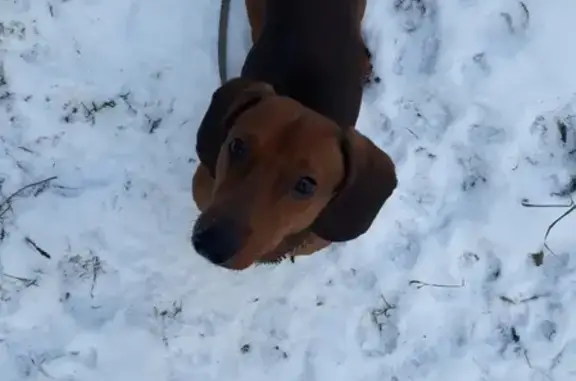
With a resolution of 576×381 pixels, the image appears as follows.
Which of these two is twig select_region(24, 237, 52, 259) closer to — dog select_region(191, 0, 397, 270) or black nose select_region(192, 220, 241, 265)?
dog select_region(191, 0, 397, 270)

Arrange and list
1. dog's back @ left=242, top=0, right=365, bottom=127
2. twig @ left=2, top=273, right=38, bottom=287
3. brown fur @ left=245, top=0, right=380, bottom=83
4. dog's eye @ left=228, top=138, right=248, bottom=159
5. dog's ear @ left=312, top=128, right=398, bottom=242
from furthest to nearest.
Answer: twig @ left=2, top=273, right=38, bottom=287, brown fur @ left=245, top=0, right=380, bottom=83, dog's back @ left=242, top=0, right=365, bottom=127, dog's ear @ left=312, top=128, right=398, bottom=242, dog's eye @ left=228, top=138, right=248, bottom=159

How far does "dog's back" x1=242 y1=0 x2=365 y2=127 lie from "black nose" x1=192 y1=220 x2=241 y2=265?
0.93 metres

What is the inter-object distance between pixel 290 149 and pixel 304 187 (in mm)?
152

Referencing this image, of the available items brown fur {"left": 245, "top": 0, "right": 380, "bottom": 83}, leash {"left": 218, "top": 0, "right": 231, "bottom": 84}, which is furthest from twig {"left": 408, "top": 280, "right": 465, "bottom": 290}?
leash {"left": 218, "top": 0, "right": 231, "bottom": 84}

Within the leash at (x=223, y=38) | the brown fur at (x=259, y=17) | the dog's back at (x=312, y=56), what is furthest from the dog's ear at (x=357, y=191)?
the leash at (x=223, y=38)

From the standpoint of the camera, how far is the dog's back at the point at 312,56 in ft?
12.6

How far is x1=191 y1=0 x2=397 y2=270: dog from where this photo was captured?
316 centimetres

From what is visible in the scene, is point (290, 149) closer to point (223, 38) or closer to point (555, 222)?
point (223, 38)

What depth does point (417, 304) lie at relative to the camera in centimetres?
449

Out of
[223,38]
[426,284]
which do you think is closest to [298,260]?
[426,284]

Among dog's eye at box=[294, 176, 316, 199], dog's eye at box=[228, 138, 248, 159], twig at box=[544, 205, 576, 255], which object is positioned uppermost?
dog's eye at box=[228, 138, 248, 159]

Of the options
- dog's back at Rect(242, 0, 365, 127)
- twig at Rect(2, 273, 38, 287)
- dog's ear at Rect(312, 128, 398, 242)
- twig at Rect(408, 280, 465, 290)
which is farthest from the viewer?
twig at Rect(408, 280, 465, 290)

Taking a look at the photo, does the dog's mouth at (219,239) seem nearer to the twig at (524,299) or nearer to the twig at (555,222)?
the twig at (524,299)

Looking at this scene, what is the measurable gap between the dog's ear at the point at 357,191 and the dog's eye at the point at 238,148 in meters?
0.42
